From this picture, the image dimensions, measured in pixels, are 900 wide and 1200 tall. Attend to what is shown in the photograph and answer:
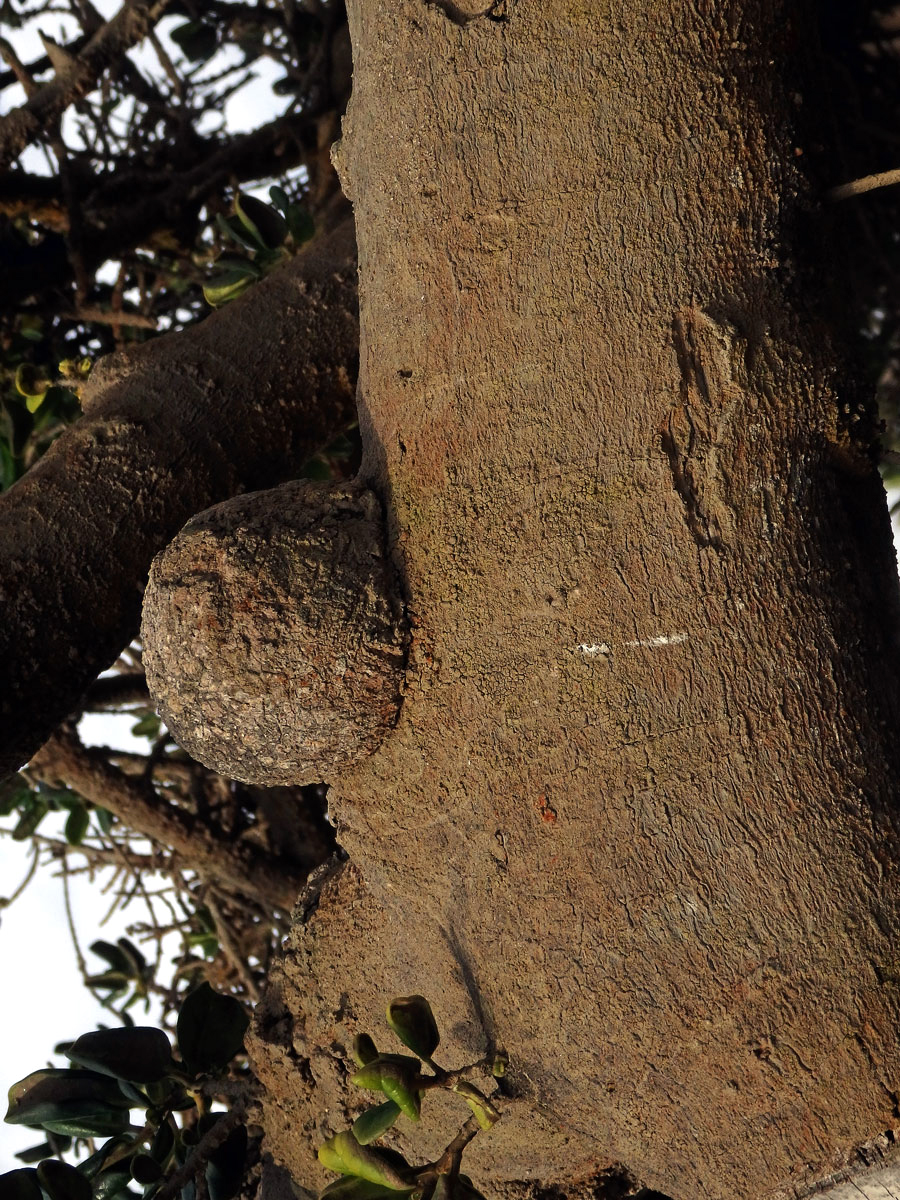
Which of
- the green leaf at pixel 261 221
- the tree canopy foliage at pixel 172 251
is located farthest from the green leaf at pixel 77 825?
the green leaf at pixel 261 221

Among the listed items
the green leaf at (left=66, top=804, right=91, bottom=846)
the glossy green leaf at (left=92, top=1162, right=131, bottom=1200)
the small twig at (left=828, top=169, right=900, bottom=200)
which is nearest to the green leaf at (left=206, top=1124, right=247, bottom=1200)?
the glossy green leaf at (left=92, top=1162, right=131, bottom=1200)

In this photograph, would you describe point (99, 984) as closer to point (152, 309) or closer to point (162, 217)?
point (152, 309)

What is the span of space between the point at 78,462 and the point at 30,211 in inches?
32.2

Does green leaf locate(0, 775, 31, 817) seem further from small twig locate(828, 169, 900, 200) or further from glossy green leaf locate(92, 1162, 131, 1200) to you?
small twig locate(828, 169, 900, 200)

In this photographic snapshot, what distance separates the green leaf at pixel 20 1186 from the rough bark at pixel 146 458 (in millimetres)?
463

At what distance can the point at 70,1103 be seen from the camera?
1291 mm

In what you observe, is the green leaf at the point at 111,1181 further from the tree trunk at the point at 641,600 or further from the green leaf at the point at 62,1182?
the tree trunk at the point at 641,600

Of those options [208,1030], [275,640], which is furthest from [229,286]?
[208,1030]

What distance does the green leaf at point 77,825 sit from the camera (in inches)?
81.7

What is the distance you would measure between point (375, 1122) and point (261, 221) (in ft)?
4.17

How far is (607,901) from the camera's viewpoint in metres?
0.91

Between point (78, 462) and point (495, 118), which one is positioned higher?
point (495, 118)

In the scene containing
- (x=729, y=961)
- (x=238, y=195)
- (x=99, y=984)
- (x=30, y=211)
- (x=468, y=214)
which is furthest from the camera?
(x=99, y=984)

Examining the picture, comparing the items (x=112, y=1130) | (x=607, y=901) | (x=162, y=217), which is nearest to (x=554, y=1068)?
(x=607, y=901)
